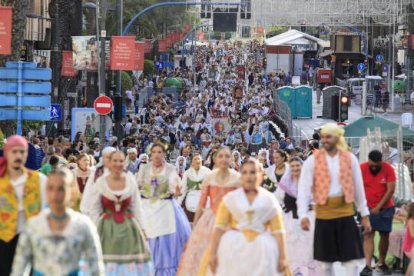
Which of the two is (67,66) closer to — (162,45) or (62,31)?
(62,31)

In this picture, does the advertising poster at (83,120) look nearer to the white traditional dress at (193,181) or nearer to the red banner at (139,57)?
the red banner at (139,57)

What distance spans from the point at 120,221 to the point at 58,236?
383 cm

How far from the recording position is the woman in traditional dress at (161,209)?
1692 centimetres

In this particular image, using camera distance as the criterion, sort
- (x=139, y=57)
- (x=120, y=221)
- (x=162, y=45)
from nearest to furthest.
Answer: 1. (x=120, y=221)
2. (x=139, y=57)
3. (x=162, y=45)

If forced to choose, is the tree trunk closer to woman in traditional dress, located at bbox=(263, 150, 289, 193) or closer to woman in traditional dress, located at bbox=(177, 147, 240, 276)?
woman in traditional dress, located at bbox=(263, 150, 289, 193)

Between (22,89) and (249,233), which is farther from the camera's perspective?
(22,89)

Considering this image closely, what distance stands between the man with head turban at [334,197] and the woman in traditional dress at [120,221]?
1622 millimetres

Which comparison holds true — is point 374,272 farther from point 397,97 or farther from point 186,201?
point 397,97

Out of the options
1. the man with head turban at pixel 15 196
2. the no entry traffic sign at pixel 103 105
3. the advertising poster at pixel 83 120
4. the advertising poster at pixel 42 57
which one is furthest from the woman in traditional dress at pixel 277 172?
the advertising poster at pixel 42 57

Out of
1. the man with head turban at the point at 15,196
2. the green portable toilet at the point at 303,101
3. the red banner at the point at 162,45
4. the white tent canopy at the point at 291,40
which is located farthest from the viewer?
the white tent canopy at the point at 291,40

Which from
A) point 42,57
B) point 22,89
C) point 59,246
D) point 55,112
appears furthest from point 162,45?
point 59,246

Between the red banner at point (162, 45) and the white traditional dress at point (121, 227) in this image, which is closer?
the white traditional dress at point (121, 227)

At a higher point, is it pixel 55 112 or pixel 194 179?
pixel 55 112

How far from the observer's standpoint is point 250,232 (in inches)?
474
